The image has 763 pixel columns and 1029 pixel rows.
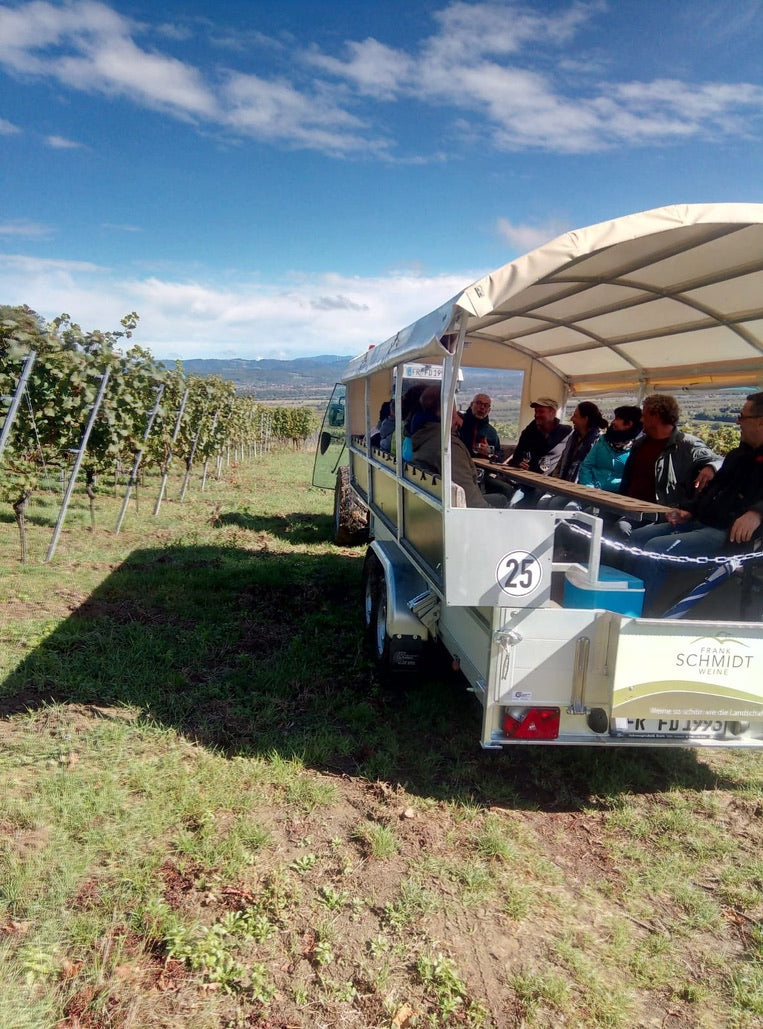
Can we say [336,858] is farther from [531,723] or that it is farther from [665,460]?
[665,460]

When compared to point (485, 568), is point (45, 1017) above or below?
below

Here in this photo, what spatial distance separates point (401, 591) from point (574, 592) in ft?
4.96

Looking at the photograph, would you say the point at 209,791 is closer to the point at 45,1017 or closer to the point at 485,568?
the point at 45,1017

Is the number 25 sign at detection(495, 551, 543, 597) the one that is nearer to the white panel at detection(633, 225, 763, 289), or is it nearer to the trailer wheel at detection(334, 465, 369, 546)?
the white panel at detection(633, 225, 763, 289)

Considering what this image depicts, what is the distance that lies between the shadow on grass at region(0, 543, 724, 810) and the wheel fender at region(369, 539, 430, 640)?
2.09ft

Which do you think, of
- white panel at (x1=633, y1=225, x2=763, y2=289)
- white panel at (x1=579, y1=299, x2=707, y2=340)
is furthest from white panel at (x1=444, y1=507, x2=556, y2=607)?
white panel at (x1=579, y1=299, x2=707, y2=340)

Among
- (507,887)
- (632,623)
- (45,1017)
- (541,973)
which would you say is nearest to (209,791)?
(45,1017)

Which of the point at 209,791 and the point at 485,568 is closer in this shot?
the point at 485,568

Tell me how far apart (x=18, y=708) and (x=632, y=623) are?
3893 mm

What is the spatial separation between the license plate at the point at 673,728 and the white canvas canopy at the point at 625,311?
6.78ft

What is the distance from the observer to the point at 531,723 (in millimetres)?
3170

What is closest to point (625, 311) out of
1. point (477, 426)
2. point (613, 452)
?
point (613, 452)

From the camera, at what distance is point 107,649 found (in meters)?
5.39

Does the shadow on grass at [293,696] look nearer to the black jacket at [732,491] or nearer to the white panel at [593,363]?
the black jacket at [732,491]
